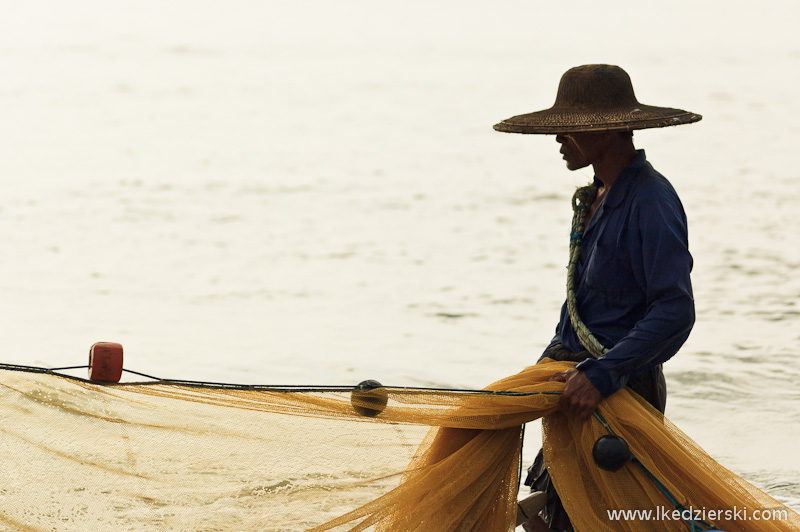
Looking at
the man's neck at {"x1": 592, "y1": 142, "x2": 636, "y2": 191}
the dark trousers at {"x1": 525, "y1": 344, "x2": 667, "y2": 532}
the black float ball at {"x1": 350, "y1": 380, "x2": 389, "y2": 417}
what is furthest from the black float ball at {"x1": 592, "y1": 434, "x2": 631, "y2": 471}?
the man's neck at {"x1": 592, "y1": 142, "x2": 636, "y2": 191}

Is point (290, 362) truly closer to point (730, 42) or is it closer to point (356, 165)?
point (356, 165)

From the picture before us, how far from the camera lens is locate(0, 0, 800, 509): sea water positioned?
684 cm

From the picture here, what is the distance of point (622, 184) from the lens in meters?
2.89

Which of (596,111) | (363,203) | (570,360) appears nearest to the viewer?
(596,111)

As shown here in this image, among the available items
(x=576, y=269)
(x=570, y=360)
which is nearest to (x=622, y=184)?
(x=576, y=269)

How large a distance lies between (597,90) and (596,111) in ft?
0.22

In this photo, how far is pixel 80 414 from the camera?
115 inches

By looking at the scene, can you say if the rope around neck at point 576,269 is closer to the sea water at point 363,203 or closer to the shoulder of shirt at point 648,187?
the shoulder of shirt at point 648,187

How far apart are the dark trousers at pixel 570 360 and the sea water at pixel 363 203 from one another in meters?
1.78

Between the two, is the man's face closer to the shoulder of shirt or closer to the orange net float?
the shoulder of shirt

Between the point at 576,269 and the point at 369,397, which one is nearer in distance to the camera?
the point at 369,397

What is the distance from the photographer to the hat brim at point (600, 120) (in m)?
2.82

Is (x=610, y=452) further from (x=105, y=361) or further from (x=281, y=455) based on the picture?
(x=105, y=361)

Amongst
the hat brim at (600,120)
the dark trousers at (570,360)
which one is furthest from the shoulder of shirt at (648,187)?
the dark trousers at (570,360)
